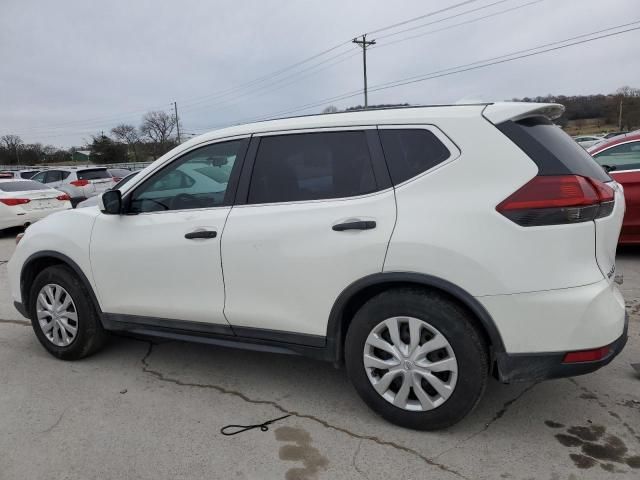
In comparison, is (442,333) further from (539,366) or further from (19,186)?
(19,186)

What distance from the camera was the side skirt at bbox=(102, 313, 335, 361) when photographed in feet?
10.0

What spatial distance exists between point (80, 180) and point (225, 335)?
1547 centimetres

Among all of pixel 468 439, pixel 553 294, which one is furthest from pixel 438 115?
pixel 468 439

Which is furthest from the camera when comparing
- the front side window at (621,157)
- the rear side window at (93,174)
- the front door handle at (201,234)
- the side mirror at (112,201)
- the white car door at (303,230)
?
the rear side window at (93,174)

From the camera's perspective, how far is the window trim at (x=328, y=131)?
2.82 metres

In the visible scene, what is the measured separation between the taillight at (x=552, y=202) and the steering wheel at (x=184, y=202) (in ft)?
6.40

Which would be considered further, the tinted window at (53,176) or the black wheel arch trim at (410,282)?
the tinted window at (53,176)

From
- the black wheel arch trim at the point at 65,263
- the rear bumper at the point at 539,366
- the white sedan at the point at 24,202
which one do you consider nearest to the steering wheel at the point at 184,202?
the black wheel arch trim at the point at 65,263

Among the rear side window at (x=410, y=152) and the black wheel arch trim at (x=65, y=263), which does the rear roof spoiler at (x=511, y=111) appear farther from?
the black wheel arch trim at (x=65, y=263)

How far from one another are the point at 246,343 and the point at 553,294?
6.14ft

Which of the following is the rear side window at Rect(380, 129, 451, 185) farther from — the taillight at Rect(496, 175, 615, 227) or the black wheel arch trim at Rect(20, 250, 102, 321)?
the black wheel arch trim at Rect(20, 250, 102, 321)

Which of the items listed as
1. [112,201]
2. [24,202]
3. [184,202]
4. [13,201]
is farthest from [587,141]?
[112,201]

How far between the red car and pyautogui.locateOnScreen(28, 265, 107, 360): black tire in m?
5.99

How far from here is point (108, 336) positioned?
4.22 meters
